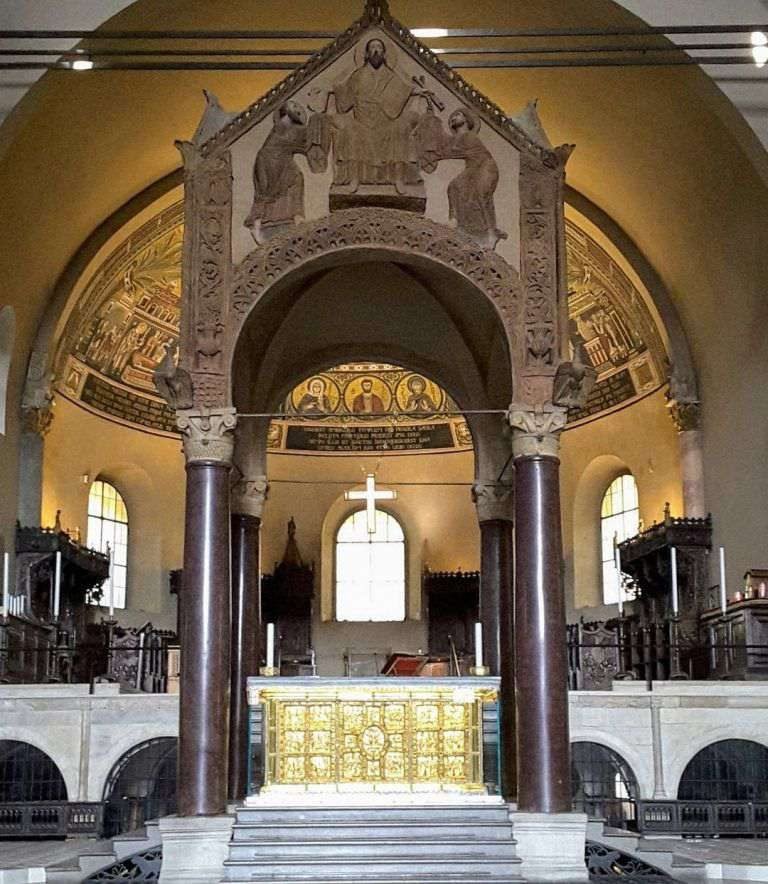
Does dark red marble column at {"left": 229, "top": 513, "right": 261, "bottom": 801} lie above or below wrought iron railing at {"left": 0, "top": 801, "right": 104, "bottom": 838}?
above

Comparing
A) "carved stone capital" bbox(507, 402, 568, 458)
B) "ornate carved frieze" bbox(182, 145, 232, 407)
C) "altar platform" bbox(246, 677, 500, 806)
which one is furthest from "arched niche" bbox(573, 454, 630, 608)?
"ornate carved frieze" bbox(182, 145, 232, 407)

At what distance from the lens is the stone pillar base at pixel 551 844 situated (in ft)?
45.2

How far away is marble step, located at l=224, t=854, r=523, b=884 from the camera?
13.5 meters

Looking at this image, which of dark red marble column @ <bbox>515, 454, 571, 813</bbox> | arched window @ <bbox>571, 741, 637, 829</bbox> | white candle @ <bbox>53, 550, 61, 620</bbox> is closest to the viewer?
dark red marble column @ <bbox>515, 454, 571, 813</bbox>

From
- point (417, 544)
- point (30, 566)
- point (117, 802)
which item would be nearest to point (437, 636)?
point (417, 544)

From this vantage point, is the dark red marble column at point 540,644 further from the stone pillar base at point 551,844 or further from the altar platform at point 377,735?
the altar platform at point 377,735

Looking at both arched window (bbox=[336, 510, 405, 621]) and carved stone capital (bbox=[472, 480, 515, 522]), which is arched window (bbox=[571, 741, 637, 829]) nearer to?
carved stone capital (bbox=[472, 480, 515, 522])

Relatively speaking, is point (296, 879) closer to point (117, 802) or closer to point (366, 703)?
point (366, 703)

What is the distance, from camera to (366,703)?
1529cm

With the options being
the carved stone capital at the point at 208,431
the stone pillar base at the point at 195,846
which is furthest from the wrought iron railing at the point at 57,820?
the carved stone capital at the point at 208,431

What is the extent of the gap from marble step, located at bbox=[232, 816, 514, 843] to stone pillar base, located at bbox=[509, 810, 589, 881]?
0.68 feet

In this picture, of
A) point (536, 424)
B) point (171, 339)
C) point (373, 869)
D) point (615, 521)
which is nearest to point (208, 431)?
point (536, 424)

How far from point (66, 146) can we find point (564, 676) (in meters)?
13.4

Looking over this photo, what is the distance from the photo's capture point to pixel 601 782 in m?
19.2
